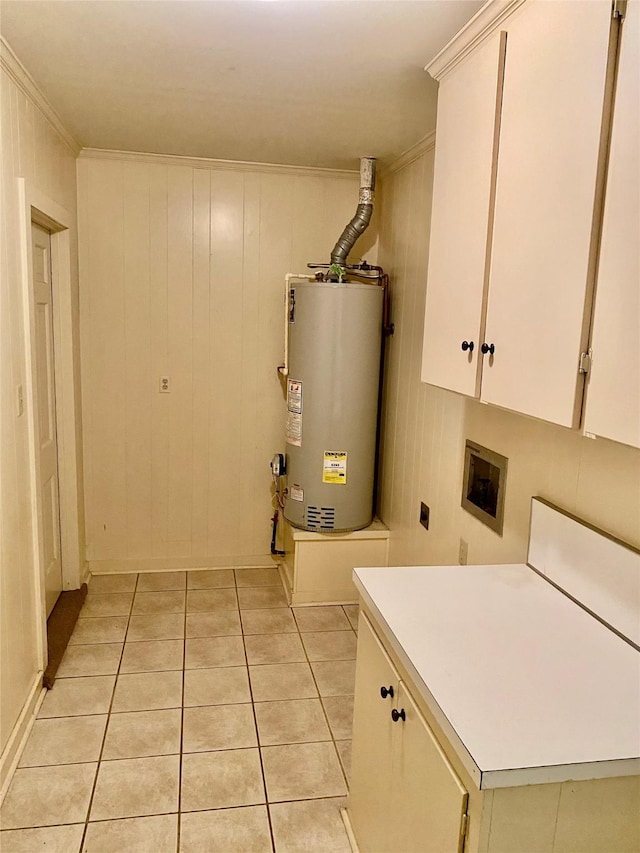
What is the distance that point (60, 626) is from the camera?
3.10 m

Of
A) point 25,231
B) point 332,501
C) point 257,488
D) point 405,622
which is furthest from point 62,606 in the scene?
point 405,622

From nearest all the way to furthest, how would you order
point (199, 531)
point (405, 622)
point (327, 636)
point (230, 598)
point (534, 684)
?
1. point (534, 684)
2. point (405, 622)
3. point (327, 636)
4. point (230, 598)
5. point (199, 531)

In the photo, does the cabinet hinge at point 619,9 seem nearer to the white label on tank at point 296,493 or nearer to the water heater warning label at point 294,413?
the water heater warning label at point 294,413

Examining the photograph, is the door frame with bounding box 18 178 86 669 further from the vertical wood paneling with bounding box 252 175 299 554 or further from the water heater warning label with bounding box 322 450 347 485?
the water heater warning label with bounding box 322 450 347 485

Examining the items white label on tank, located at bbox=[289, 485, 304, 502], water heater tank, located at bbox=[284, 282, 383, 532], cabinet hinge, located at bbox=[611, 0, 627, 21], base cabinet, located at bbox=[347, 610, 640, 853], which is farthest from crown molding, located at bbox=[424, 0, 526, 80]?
white label on tank, located at bbox=[289, 485, 304, 502]

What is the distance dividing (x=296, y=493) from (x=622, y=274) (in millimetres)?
2427

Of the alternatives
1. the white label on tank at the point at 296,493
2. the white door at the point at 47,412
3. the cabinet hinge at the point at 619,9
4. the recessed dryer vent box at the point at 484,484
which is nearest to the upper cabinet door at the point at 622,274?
the cabinet hinge at the point at 619,9

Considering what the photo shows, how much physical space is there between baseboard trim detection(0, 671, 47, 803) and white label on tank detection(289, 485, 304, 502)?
4.77ft

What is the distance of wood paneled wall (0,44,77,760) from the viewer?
2164 millimetres

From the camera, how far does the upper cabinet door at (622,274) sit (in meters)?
1.17

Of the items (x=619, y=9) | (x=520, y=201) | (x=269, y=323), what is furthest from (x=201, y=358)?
(x=619, y=9)

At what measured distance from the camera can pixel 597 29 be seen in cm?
124

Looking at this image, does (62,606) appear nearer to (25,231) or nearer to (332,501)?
(332,501)

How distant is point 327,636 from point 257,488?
1.09 metres
